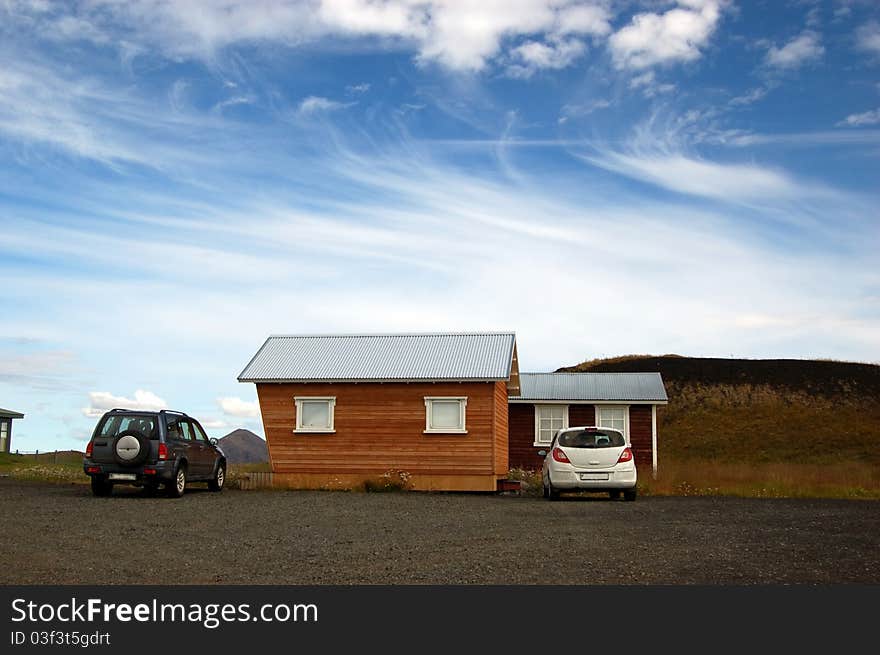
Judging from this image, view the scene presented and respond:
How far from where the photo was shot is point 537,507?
19297 millimetres

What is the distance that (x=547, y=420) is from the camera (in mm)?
36312

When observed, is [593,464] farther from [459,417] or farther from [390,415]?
[390,415]

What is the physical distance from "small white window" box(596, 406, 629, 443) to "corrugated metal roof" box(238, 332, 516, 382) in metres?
9.31

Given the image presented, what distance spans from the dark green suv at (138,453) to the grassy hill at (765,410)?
3599 centimetres

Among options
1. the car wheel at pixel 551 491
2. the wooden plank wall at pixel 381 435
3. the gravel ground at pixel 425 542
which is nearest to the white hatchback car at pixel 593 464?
the car wheel at pixel 551 491

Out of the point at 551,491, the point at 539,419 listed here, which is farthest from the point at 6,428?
the point at 551,491

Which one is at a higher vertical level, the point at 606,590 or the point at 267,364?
the point at 267,364

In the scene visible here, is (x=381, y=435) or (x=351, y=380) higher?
(x=351, y=380)

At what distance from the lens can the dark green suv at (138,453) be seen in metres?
20.4

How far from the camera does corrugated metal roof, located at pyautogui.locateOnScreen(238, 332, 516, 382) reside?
26016mm

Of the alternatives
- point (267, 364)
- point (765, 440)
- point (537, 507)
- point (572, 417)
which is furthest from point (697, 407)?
point (537, 507)

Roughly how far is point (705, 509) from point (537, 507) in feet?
11.1

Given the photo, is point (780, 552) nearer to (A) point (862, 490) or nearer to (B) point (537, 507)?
(B) point (537, 507)

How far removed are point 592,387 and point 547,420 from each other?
2.26 meters
